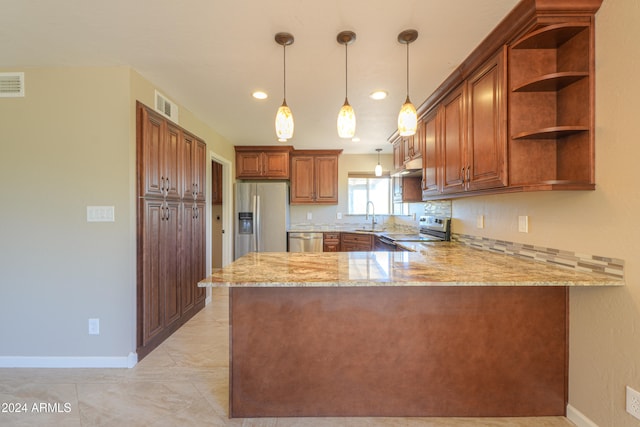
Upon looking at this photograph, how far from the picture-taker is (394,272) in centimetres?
161

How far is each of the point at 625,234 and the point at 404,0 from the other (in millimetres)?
1544

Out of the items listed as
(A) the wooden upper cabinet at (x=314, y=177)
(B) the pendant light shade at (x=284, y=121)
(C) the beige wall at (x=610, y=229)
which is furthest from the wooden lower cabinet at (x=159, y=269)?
(C) the beige wall at (x=610, y=229)

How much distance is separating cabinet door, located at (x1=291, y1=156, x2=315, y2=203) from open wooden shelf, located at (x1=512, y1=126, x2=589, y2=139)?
150 inches

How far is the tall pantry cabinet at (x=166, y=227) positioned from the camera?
2.40 metres

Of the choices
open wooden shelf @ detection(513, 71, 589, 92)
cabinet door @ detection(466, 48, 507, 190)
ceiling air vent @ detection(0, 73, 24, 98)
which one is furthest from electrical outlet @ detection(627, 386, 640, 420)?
ceiling air vent @ detection(0, 73, 24, 98)

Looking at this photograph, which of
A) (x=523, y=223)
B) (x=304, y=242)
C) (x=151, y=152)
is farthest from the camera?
(x=304, y=242)

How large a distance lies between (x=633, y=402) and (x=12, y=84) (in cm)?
428

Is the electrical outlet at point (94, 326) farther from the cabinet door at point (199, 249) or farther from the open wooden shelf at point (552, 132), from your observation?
the open wooden shelf at point (552, 132)

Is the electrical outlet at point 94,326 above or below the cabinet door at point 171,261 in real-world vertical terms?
below

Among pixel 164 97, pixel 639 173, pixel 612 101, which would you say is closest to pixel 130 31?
pixel 164 97

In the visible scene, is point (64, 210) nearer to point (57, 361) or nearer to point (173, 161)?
point (173, 161)

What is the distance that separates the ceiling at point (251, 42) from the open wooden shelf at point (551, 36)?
0.22 meters

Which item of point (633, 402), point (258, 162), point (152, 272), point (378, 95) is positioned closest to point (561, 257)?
point (633, 402)

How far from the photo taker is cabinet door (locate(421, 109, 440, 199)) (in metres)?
2.67
